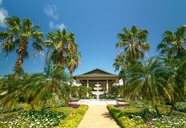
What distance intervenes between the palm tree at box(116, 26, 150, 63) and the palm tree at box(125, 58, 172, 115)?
12453 millimetres

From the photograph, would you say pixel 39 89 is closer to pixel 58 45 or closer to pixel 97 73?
pixel 58 45

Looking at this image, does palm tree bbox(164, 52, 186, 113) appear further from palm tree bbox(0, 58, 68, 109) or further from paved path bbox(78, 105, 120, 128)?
palm tree bbox(0, 58, 68, 109)

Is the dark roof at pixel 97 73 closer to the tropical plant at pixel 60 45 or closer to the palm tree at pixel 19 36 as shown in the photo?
the tropical plant at pixel 60 45

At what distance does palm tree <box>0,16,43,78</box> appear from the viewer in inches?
785

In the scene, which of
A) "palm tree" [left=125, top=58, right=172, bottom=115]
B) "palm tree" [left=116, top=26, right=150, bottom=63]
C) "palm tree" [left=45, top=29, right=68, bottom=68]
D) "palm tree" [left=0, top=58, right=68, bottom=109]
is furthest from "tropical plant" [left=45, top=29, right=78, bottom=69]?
"palm tree" [left=125, top=58, right=172, bottom=115]

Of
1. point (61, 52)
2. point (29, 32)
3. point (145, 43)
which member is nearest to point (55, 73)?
point (29, 32)

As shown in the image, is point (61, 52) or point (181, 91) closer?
point (181, 91)

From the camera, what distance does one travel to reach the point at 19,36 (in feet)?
67.6

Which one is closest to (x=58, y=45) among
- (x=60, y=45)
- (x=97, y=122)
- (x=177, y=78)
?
(x=60, y=45)

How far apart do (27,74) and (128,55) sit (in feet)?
50.5

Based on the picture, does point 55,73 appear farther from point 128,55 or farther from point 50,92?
point 128,55

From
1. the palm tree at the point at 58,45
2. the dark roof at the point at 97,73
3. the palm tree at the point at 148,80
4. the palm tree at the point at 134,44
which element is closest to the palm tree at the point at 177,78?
the palm tree at the point at 148,80

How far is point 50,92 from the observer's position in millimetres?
11867

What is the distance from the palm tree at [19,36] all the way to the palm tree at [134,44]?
11.3 meters
